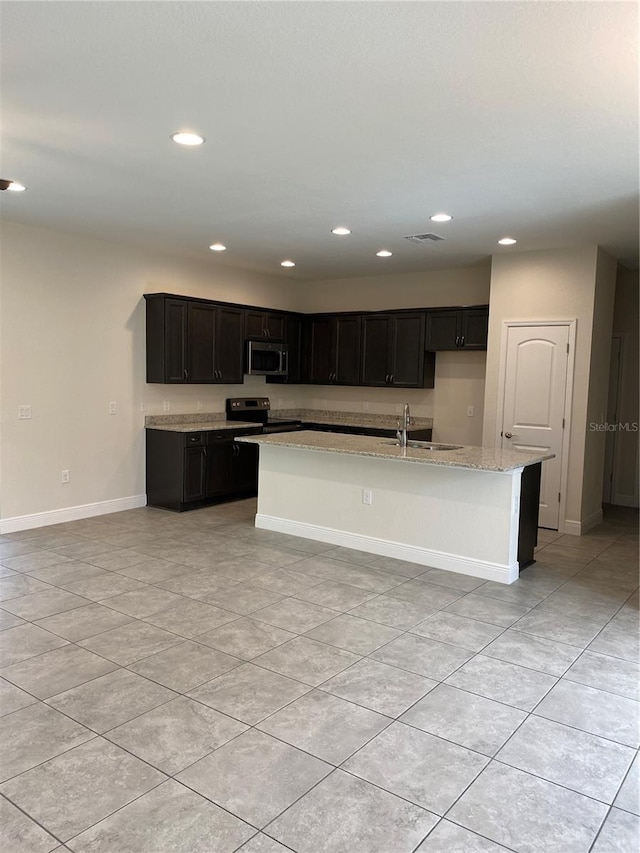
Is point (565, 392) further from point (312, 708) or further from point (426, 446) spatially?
point (312, 708)

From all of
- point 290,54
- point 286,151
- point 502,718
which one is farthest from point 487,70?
point 502,718

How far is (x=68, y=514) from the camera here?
609 cm

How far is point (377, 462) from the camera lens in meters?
5.19

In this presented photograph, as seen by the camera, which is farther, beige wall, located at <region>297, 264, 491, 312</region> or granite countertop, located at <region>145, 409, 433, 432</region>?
beige wall, located at <region>297, 264, 491, 312</region>

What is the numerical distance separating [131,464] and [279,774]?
15.7 ft

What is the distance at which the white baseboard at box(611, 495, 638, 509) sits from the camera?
24.5ft

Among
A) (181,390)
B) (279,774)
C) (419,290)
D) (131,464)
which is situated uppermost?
(419,290)

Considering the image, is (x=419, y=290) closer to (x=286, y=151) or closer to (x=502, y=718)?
(x=286, y=151)

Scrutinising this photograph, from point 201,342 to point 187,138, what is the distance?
3.71m

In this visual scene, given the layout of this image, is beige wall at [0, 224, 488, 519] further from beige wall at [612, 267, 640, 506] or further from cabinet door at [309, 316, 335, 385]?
beige wall at [612, 267, 640, 506]

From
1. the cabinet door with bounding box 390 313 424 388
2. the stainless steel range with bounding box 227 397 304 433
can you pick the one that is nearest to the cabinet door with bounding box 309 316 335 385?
the stainless steel range with bounding box 227 397 304 433

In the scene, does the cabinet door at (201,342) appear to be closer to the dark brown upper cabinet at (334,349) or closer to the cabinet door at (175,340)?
the cabinet door at (175,340)

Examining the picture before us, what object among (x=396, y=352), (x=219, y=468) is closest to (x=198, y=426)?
(x=219, y=468)

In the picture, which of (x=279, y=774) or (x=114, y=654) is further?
(x=114, y=654)
